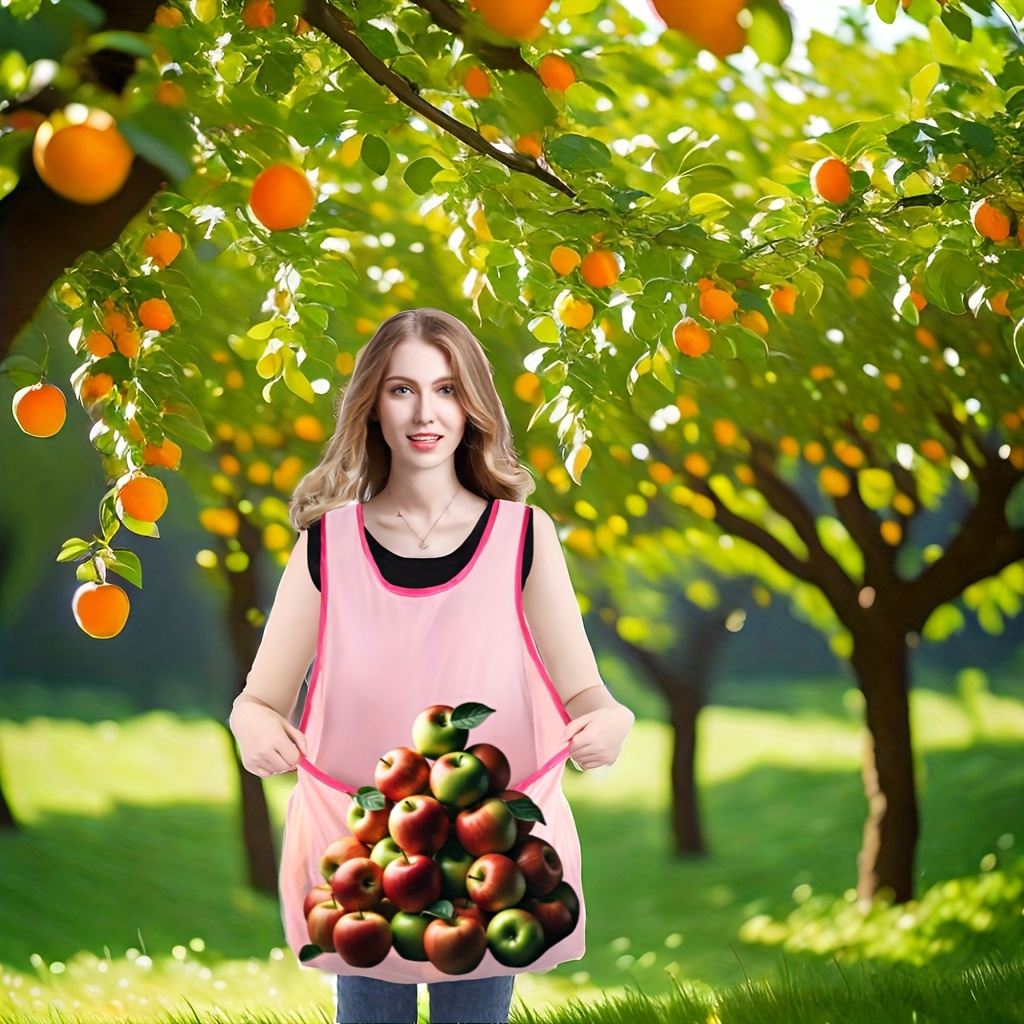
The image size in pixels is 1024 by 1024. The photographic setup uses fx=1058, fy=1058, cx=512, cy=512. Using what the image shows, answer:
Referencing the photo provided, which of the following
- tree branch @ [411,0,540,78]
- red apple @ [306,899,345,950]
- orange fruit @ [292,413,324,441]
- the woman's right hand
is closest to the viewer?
tree branch @ [411,0,540,78]

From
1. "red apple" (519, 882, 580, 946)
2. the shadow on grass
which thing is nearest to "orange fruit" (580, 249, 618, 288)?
"red apple" (519, 882, 580, 946)

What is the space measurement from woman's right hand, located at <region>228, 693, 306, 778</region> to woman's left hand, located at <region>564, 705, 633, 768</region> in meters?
0.36

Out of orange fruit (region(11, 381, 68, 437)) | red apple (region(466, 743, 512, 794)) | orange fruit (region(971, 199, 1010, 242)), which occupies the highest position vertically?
orange fruit (region(971, 199, 1010, 242))

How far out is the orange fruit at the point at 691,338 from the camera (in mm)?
1532

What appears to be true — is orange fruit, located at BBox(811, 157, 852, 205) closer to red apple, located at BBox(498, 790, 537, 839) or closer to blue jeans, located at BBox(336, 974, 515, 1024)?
red apple, located at BBox(498, 790, 537, 839)

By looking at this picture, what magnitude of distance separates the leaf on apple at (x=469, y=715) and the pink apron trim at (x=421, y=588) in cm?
22

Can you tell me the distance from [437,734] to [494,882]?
0.18 meters

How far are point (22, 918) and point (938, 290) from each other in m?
2.81

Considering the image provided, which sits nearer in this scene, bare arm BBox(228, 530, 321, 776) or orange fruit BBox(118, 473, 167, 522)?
bare arm BBox(228, 530, 321, 776)

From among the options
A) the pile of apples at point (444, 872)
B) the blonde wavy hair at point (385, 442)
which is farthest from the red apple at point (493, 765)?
the blonde wavy hair at point (385, 442)

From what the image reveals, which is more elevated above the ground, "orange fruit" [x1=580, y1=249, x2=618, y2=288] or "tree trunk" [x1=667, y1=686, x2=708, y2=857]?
"orange fruit" [x1=580, y1=249, x2=618, y2=288]

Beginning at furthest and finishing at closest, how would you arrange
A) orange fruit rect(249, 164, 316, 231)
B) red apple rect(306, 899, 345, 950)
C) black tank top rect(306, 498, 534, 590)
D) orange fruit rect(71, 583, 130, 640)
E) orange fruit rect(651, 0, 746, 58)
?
1. orange fruit rect(71, 583, 130, 640)
2. black tank top rect(306, 498, 534, 590)
3. red apple rect(306, 899, 345, 950)
4. orange fruit rect(249, 164, 316, 231)
5. orange fruit rect(651, 0, 746, 58)

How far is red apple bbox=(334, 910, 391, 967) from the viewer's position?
4.02 feet

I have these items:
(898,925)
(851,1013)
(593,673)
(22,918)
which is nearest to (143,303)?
(593,673)
